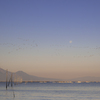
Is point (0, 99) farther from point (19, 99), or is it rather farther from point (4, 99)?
point (19, 99)

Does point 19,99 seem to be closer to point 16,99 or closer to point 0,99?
point 16,99

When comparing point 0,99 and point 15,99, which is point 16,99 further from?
point 0,99

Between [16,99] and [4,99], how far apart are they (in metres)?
2.89

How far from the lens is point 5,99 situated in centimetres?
4972

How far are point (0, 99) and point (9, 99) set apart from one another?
2153 mm

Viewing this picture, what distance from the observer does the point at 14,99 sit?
164 ft

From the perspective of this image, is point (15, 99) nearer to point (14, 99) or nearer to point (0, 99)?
point (14, 99)

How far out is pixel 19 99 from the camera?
163ft

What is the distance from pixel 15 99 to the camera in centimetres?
5003

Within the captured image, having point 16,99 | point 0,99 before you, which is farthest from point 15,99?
point 0,99

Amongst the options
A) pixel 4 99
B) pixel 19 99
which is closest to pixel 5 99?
pixel 4 99

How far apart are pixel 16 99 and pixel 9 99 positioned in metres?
1.70

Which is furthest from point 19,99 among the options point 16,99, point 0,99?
point 0,99

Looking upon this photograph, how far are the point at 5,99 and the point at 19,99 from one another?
3403mm
